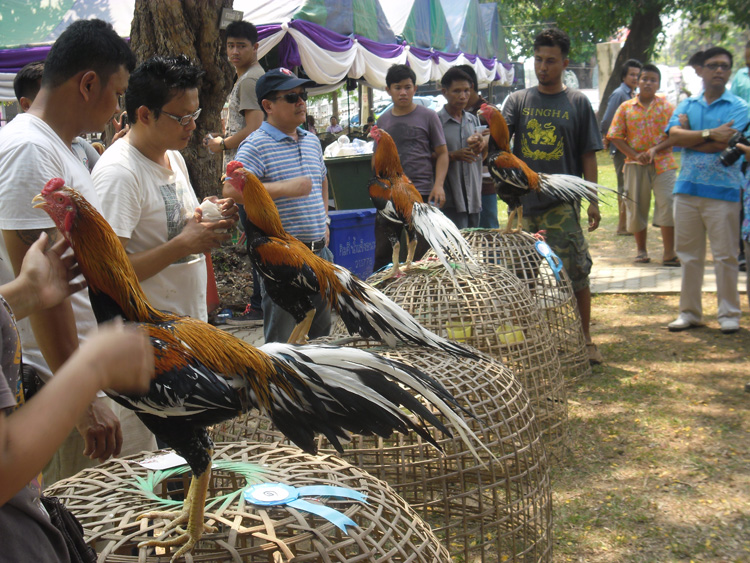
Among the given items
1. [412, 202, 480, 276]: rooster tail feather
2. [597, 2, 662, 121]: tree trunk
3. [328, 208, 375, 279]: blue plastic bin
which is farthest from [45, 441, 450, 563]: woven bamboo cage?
[597, 2, 662, 121]: tree trunk

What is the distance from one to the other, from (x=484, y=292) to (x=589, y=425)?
1425mm

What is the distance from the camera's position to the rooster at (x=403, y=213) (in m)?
4.26

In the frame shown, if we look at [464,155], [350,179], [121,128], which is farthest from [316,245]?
[350,179]

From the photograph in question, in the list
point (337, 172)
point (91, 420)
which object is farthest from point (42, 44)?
point (91, 420)

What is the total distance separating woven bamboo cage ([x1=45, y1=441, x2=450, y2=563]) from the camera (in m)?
1.50

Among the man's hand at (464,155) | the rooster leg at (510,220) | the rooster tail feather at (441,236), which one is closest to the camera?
the rooster tail feather at (441,236)

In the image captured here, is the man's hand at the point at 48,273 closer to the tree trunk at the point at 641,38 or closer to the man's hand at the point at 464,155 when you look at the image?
the man's hand at the point at 464,155

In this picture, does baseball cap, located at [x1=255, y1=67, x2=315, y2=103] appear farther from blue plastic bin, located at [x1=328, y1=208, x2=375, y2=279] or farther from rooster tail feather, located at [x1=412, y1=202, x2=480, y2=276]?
blue plastic bin, located at [x1=328, y1=208, x2=375, y2=279]

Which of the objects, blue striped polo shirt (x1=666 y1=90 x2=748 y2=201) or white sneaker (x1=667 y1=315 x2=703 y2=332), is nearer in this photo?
blue striped polo shirt (x1=666 y1=90 x2=748 y2=201)

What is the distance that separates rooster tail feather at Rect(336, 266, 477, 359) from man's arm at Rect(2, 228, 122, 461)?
1.36 meters

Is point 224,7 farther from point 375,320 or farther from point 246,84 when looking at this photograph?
point 375,320

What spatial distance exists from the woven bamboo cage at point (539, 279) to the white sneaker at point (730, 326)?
66.5 inches

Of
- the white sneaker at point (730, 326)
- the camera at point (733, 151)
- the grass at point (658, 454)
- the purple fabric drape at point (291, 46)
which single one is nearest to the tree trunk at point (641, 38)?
the purple fabric drape at point (291, 46)

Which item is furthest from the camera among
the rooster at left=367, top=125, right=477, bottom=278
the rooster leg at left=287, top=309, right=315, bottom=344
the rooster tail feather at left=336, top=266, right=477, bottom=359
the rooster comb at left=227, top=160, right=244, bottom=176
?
the rooster at left=367, top=125, right=477, bottom=278
